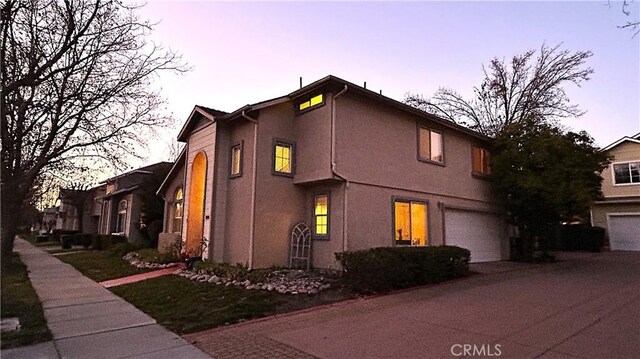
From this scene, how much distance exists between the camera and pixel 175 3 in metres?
10.3

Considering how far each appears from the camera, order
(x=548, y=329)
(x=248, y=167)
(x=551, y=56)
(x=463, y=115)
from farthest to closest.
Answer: (x=463, y=115) → (x=551, y=56) → (x=248, y=167) → (x=548, y=329)

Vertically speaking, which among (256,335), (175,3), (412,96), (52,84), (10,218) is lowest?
(256,335)

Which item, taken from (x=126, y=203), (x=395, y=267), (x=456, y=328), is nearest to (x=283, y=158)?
(x=395, y=267)

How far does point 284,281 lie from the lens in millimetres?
9672

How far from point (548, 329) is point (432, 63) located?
1384 cm

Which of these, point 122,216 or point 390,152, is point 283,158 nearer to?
point 390,152

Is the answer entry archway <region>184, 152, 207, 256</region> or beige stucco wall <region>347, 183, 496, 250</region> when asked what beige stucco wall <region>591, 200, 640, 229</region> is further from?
entry archway <region>184, 152, 207, 256</region>

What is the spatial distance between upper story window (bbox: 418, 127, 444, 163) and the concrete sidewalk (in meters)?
10.4

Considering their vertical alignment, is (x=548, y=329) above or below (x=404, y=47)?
below

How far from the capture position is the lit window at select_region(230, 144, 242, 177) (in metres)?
12.5

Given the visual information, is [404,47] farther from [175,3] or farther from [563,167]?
[175,3]

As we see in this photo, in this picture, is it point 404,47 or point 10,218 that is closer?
point 10,218

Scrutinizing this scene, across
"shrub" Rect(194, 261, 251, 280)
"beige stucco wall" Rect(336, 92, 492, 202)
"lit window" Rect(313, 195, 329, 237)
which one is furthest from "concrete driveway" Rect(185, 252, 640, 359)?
"beige stucco wall" Rect(336, 92, 492, 202)

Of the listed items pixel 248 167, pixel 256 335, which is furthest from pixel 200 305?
pixel 248 167
